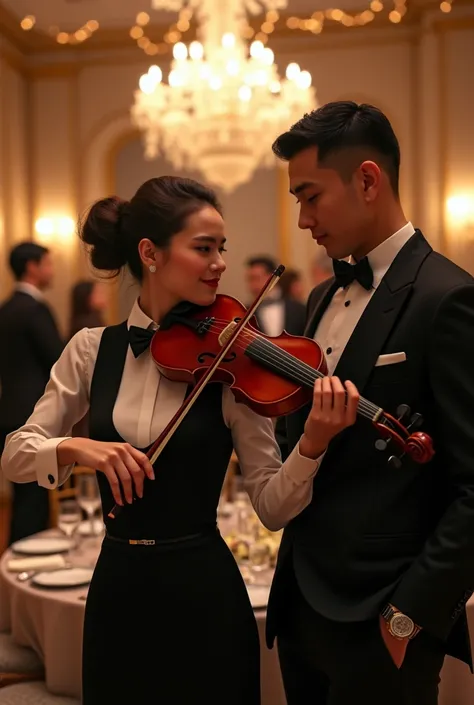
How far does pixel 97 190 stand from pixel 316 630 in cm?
705

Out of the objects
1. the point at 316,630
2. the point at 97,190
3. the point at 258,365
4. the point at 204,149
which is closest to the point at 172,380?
the point at 258,365

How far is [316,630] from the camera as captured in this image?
156cm

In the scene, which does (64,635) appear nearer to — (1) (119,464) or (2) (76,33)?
(1) (119,464)

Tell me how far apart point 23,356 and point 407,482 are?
11.5ft

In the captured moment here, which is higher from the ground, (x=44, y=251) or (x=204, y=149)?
(x=204, y=149)

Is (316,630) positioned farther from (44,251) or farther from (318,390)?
(44,251)

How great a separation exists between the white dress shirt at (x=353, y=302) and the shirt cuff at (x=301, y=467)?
0.18 meters

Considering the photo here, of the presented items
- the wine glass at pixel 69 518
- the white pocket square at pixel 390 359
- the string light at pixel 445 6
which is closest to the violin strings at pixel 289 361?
the white pocket square at pixel 390 359

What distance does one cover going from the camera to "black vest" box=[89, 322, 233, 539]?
5.33 ft

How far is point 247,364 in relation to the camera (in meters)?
1.58

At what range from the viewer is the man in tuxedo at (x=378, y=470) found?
4.66 feet

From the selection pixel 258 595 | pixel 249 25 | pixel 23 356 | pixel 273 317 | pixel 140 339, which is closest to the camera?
pixel 140 339

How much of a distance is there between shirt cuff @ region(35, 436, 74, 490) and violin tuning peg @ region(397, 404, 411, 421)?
0.63 metres

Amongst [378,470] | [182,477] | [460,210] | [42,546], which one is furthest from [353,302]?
[460,210]
